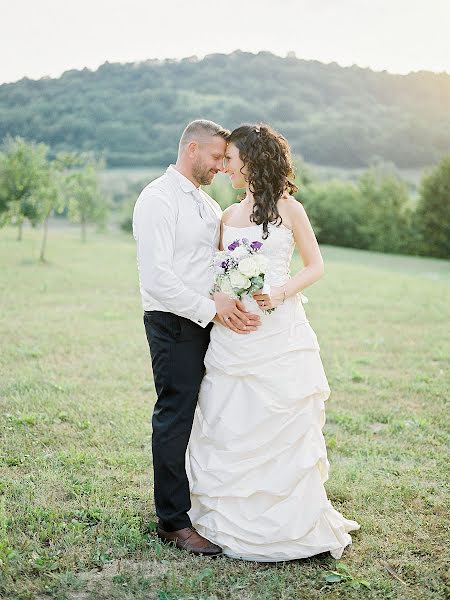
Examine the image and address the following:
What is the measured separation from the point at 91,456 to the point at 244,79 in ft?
289

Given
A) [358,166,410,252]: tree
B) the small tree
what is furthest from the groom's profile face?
[358,166,410,252]: tree

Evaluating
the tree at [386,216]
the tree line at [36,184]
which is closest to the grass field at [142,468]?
the tree line at [36,184]

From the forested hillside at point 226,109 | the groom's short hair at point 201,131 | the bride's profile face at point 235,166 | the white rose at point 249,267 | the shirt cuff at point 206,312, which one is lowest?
the shirt cuff at point 206,312

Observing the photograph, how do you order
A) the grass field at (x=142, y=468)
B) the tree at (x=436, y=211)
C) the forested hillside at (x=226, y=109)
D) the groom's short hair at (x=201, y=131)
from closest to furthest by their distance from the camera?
1. the grass field at (x=142, y=468)
2. the groom's short hair at (x=201, y=131)
3. the tree at (x=436, y=211)
4. the forested hillside at (x=226, y=109)

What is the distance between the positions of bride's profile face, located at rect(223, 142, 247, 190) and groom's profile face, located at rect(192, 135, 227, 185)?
0.06m

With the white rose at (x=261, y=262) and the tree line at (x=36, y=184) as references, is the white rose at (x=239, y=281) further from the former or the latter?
the tree line at (x=36, y=184)

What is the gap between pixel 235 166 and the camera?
4.35 meters

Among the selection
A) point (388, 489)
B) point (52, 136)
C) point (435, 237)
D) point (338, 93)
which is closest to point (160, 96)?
point (52, 136)

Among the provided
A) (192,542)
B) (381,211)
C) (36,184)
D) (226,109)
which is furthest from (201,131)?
(226,109)

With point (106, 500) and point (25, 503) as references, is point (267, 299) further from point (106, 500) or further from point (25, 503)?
point (25, 503)

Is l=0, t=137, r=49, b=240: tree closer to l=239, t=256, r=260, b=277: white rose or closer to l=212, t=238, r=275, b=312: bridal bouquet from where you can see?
l=212, t=238, r=275, b=312: bridal bouquet

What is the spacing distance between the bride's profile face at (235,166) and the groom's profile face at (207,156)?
59mm

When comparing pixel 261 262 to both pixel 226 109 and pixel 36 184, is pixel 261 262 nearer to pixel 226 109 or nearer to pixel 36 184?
pixel 36 184

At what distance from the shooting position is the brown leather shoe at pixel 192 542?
4.18 metres
